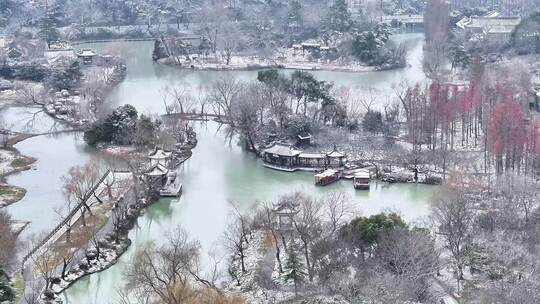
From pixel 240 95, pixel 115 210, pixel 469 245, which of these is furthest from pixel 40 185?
pixel 469 245

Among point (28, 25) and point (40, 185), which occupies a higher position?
point (28, 25)

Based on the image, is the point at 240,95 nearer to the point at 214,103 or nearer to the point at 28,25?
the point at 214,103

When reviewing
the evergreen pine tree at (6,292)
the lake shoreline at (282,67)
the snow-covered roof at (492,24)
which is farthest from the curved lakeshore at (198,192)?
the snow-covered roof at (492,24)

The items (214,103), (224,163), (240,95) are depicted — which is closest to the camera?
(224,163)

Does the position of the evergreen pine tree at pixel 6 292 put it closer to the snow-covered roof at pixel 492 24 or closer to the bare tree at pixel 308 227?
the bare tree at pixel 308 227

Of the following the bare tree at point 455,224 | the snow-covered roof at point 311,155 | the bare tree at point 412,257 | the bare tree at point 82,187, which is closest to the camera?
the bare tree at point 412,257

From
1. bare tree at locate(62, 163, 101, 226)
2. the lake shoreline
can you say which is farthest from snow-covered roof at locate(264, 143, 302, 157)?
the lake shoreline

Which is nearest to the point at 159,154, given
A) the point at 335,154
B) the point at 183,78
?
the point at 335,154

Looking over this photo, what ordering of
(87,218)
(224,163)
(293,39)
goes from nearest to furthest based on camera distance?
(87,218), (224,163), (293,39)

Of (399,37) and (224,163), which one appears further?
(399,37)
